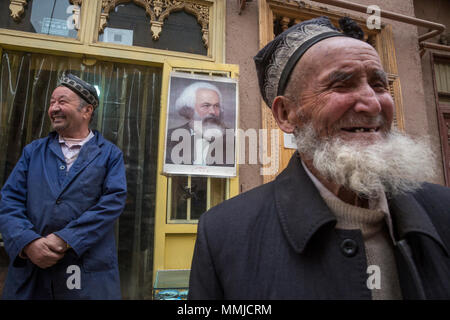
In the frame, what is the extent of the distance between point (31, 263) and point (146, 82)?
235 centimetres

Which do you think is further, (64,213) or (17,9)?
(17,9)

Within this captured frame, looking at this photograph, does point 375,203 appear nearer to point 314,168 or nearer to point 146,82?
point 314,168

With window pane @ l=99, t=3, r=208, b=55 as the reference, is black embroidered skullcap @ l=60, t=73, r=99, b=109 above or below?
below

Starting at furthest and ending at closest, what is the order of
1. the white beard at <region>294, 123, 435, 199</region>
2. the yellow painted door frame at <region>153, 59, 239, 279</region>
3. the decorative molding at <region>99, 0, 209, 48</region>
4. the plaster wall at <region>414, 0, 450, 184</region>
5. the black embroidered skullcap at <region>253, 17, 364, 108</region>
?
the plaster wall at <region>414, 0, 450, 184</region>, the decorative molding at <region>99, 0, 209, 48</region>, the yellow painted door frame at <region>153, 59, 239, 279</region>, the black embroidered skullcap at <region>253, 17, 364, 108</region>, the white beard at <region>294, 123, 435, 199</region>

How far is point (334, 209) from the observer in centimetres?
95

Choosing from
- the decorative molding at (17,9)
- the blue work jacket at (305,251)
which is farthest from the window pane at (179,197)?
the decorative molding at (17,9)

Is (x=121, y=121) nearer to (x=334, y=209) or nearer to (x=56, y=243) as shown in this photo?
(x=56, y=243)

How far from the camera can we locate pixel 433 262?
32.7 inches

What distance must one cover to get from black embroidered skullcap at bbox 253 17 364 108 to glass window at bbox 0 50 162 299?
2254mm

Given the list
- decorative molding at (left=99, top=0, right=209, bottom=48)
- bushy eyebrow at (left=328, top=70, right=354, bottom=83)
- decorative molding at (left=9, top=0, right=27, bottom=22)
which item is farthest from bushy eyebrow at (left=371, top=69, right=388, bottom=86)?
decorative molding at (left=9, top=0, right=27, bottom=22)

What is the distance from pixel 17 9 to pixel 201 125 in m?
2.53

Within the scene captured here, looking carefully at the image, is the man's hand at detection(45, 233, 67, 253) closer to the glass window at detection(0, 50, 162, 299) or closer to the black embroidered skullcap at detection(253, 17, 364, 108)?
the glass window at detection(0, 50, 162, 299)

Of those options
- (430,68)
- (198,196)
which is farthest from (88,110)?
(430,68)

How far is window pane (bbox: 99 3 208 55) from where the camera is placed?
332cm
